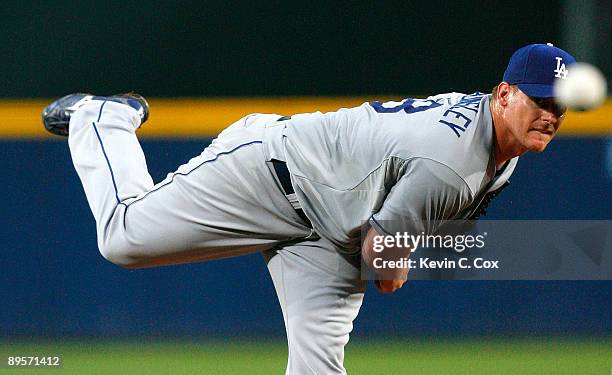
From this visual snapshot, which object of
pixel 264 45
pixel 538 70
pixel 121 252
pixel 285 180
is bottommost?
pixel 121 252

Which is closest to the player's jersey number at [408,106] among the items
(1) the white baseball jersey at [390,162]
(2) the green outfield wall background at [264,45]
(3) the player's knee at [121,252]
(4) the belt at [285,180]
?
(1) the white baseball jersey at [390,162]

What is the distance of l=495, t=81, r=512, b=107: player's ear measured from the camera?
303 centimetres

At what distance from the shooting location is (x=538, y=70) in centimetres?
299

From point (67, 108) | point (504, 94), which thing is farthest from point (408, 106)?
point (67, 108)

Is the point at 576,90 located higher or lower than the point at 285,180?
higher

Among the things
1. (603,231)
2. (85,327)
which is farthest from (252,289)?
(603,231)

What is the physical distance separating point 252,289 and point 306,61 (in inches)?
51.4

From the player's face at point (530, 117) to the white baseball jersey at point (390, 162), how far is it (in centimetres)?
7

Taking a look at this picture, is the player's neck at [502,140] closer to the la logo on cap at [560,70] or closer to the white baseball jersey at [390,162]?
the white baseball jersey at [390,162]

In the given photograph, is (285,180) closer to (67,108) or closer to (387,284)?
(387,284)

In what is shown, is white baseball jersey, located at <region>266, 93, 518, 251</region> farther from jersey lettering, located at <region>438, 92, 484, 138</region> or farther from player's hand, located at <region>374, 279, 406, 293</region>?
player's hand, located at <region>374, 279, 406, 293</region>

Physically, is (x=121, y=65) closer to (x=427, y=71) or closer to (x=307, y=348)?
(x=427, y=71)

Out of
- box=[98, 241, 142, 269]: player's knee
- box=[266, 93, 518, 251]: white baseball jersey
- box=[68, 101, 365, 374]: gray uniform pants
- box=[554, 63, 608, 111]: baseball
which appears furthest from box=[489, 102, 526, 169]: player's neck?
box=[98, 241, 142, 269]: player's knee

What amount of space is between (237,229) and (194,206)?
154 mm
